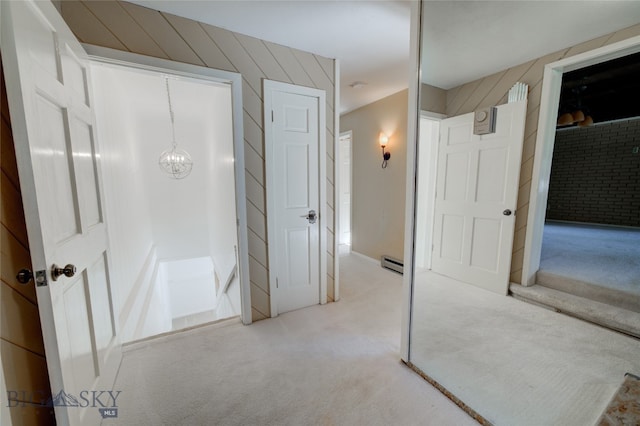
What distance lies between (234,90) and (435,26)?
4.92ft

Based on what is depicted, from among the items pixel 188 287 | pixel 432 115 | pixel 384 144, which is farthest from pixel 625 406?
pixel 188 287

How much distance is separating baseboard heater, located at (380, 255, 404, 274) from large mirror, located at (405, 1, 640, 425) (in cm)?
151

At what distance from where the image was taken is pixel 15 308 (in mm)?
1009

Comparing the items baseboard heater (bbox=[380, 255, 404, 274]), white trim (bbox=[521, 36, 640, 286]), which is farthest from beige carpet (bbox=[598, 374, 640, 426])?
baseboard heater (bbox=[380, 255, 404, 274])

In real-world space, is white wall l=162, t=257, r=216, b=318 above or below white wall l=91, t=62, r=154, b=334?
below

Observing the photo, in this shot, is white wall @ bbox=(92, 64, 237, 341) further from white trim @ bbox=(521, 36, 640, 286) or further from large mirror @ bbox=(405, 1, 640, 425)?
white trim @ bbox=(521, 36, 640, 286)

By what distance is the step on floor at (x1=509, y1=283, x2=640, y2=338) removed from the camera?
3.68ft

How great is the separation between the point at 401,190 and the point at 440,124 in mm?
1777

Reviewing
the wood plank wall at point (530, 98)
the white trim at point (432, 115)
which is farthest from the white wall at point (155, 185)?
the wood plank wall at point (530, 98)

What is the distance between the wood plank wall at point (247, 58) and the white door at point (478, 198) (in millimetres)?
1123

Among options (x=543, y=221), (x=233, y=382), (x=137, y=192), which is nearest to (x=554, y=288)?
(x=543, y=221)

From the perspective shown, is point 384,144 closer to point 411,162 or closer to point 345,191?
point 345,191

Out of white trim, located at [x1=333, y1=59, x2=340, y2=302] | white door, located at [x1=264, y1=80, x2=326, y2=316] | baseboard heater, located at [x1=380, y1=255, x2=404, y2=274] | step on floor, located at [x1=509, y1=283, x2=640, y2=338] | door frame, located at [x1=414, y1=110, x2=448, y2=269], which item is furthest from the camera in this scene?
baseboard heater, located at [x1=380, y1=255, x2=404, y2=274]

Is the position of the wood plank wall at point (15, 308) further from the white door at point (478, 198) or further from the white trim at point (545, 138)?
the white trim at point (545, 138)
